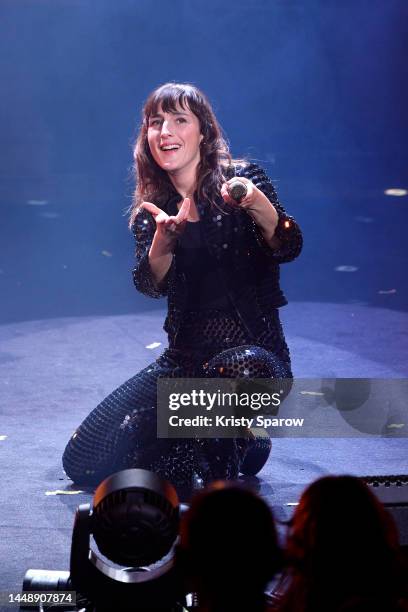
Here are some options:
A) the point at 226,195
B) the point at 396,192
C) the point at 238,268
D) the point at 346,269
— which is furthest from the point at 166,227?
the point at 396,192

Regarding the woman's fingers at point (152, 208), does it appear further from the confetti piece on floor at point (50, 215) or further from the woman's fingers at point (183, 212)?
the confetti piece on floor at point (50, 215)

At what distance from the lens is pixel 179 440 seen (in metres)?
3.51

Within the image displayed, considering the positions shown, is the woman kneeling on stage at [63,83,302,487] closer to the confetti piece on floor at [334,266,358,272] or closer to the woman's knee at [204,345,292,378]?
the woman's knee at [204,345,292,378]

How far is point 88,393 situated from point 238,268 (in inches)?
61.8

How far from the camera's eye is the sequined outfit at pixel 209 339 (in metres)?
3.32

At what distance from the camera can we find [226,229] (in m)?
3.44

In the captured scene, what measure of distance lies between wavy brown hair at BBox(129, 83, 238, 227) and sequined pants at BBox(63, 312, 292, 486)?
0.46m

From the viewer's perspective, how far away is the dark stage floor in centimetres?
326

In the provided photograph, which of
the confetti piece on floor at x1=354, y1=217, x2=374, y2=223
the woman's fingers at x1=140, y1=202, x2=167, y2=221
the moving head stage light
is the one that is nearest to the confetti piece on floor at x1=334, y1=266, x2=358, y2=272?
the confetti piece on floor at x1=354, y1=217, x2=374, y2=223

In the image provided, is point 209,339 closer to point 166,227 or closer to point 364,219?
point 166,227

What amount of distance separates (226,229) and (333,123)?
27.5 ft
